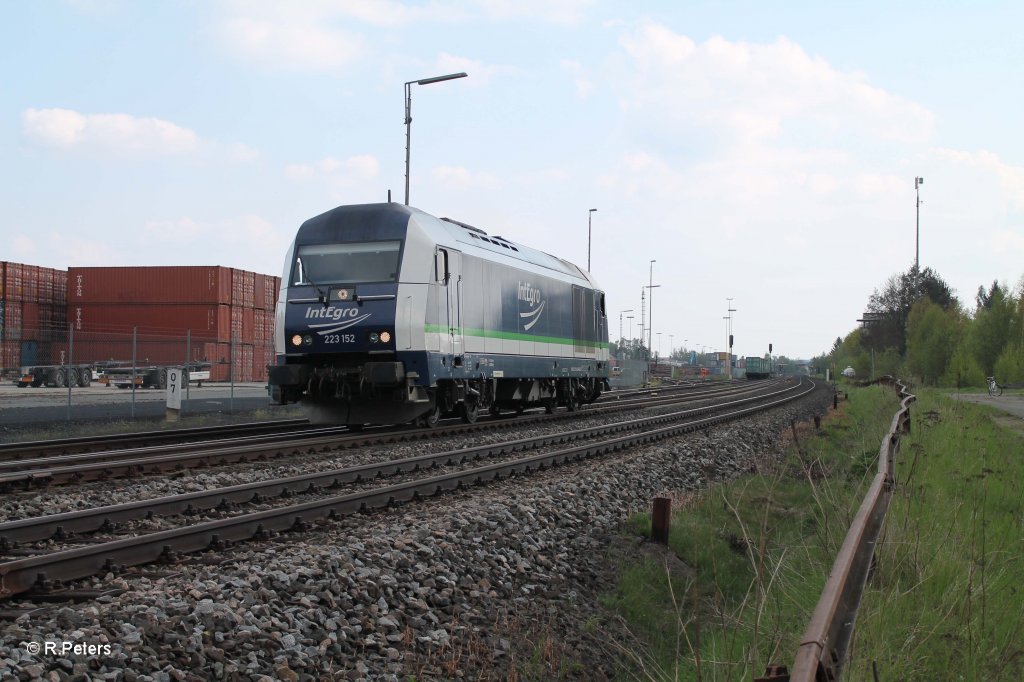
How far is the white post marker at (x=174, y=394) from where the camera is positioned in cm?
1800

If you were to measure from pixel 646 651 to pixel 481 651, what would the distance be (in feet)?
4.87

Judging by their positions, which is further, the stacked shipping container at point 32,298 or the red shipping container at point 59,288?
the red shipping container at point 59,288

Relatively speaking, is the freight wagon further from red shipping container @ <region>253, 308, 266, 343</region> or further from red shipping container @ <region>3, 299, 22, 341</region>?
red shipping container @ <region>3, 299, 22, 341</region>

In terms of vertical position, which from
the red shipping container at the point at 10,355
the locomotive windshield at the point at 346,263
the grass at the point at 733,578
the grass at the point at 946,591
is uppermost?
the locomotive windshield at the point at 346,263

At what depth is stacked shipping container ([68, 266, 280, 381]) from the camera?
39.2m

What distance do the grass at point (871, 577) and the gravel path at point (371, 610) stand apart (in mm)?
568

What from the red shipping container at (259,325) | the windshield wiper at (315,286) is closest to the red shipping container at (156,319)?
the red shipping container at (259,325)

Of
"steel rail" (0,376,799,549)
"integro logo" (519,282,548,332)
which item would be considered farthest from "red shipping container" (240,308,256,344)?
"steel rail" (0,376,799,549)

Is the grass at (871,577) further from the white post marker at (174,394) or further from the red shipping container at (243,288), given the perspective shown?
the red shipping container at (243,288)

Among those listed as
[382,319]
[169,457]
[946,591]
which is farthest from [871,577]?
[382,319]

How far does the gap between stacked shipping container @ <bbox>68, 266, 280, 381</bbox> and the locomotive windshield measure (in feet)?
76.3

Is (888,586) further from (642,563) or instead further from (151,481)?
(151,481)

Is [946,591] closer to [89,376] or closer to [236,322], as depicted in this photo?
[89,376]

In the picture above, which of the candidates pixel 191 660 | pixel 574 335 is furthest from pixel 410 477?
pixel 574 335
